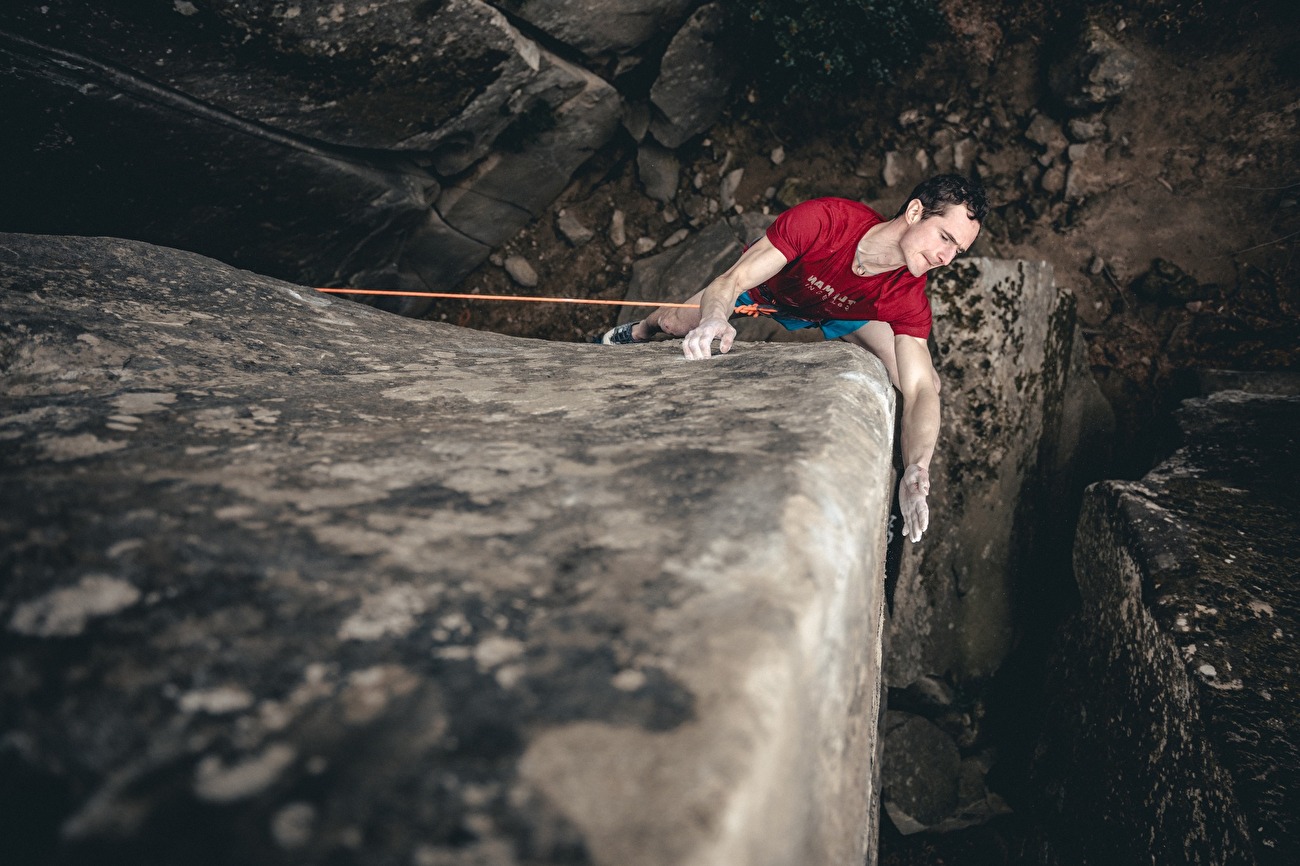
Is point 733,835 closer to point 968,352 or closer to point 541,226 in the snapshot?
point 968,352

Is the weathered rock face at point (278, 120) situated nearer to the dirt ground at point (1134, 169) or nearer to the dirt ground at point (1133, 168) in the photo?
the dirt ground at point (1134, 169)

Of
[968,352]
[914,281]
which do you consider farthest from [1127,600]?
[914,281]

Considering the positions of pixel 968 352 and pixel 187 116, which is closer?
pixel 187 116

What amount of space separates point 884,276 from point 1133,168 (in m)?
3.26

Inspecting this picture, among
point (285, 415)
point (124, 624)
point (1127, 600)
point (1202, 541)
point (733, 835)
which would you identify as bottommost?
point (1127, 600)

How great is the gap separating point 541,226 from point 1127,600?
16.6ft

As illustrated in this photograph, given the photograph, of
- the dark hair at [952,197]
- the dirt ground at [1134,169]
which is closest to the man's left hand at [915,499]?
the dark hair at [952,197]

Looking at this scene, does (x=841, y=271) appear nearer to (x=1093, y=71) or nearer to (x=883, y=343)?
(x=883, y=343)

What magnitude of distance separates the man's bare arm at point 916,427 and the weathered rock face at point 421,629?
142cm

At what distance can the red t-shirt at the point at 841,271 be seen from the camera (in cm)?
282

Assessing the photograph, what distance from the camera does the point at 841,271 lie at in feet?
9.66

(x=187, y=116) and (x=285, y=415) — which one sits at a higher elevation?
(x=187, y=116)

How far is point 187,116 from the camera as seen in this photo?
10.2 feet

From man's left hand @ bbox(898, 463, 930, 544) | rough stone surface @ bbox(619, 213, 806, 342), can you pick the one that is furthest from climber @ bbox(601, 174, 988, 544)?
rough stone surface @ bbox(619, 213, 806, 342)
